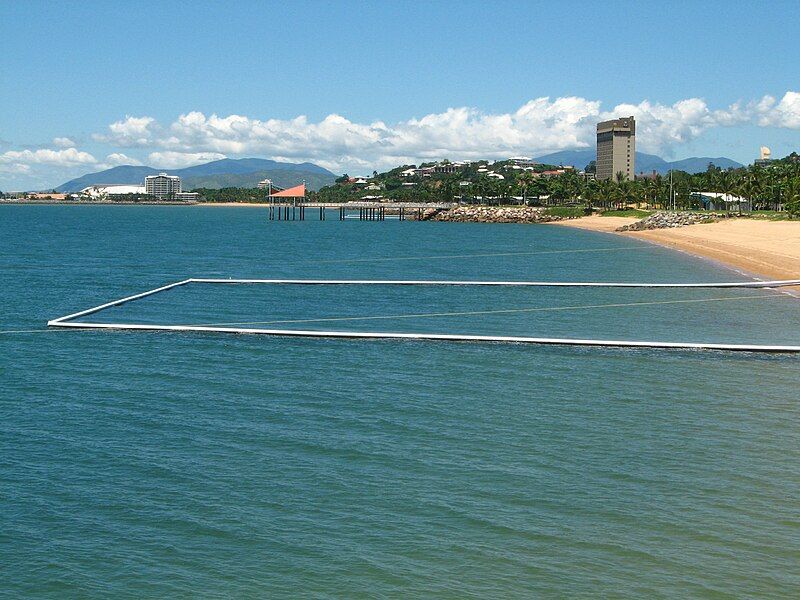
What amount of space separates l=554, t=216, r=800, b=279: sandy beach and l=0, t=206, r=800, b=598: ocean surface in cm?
2869

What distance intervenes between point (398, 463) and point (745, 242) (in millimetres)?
78864

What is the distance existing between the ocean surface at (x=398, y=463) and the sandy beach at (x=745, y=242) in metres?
28.7

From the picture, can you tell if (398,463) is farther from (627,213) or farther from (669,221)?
(627,213)

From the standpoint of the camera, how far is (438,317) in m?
41.4

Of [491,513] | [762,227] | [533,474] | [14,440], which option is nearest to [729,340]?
[533,474]

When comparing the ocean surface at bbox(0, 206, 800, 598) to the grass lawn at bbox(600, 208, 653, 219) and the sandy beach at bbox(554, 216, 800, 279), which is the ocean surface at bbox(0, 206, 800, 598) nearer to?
the sandy beach at bbox(554, 216, 800, 279)

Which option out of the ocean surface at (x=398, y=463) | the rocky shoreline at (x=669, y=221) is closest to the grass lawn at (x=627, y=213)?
the rocky shoreline at (x=669, y=221)

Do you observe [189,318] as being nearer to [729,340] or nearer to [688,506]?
[729,340]

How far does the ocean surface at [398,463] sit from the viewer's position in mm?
14023

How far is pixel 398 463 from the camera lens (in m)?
19.0

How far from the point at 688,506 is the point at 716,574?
112 inches

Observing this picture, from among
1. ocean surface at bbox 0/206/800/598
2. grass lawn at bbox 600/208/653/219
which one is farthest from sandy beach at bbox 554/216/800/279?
grass lawn at bbox 600/208/653/219

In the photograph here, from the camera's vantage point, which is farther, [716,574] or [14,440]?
[14,440]

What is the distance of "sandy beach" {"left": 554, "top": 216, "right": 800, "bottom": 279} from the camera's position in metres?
67.2
